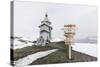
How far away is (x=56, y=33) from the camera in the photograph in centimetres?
208

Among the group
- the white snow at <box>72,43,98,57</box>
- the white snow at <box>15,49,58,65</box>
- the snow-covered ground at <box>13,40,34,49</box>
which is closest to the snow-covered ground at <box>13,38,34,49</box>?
the snow-covered ground at <box>13,40,34,49</box>

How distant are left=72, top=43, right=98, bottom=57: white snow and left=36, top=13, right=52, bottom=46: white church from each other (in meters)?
0.30

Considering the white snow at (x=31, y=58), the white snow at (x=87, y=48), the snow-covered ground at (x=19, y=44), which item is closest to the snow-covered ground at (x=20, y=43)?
the snow-covered ground at (x=19, y=44)

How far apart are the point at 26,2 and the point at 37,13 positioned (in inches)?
5.9

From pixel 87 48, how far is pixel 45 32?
51cm

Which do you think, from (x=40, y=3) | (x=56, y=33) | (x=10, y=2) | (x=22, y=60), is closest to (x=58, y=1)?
(x=40, y=3)

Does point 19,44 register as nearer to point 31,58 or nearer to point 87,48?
point 31,58

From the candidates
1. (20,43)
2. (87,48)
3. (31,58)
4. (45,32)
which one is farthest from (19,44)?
(87,48)

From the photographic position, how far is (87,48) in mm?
2223

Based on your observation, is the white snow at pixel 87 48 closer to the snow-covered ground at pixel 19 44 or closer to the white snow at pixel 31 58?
the white snow at pixel 31 58

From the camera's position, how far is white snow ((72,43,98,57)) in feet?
7.13

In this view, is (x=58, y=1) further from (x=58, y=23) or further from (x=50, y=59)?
(x=50, y=59)

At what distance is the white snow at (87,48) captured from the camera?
2174mm

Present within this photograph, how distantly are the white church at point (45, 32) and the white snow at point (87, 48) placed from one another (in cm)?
30
